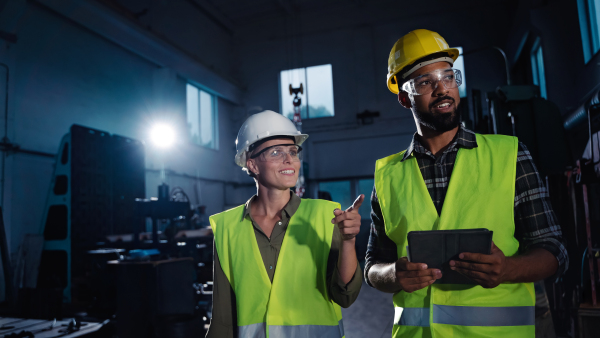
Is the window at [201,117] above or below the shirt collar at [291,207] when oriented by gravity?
above

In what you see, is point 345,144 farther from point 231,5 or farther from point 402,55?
point 402,55

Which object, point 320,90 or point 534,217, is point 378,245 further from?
point 320,90

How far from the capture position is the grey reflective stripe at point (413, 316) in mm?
1542

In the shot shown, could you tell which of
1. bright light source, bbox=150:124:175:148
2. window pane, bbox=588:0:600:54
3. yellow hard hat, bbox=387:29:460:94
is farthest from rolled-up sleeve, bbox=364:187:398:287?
bright light source, bbox=150:124:175:148

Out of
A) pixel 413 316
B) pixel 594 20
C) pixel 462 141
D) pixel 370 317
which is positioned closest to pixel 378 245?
pixel 413 316

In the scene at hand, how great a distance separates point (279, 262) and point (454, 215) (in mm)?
806

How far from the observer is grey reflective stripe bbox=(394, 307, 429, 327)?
1542 millimetres

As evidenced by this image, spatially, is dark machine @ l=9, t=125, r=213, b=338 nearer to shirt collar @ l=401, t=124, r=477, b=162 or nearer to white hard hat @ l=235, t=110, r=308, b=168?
white hard hat @ l=235, t=110, r=308, b=168

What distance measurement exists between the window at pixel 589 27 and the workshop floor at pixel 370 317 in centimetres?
500

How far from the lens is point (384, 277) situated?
159cm

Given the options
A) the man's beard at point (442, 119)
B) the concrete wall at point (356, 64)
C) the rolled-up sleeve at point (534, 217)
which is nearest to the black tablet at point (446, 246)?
the rolled-up sleeve at point (534, 217)

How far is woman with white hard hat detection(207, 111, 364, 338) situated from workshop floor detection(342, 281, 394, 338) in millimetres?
3184

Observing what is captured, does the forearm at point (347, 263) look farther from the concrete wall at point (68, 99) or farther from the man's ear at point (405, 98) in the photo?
the concrete wall at point (68, 99)

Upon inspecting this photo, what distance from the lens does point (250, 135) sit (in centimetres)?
224
